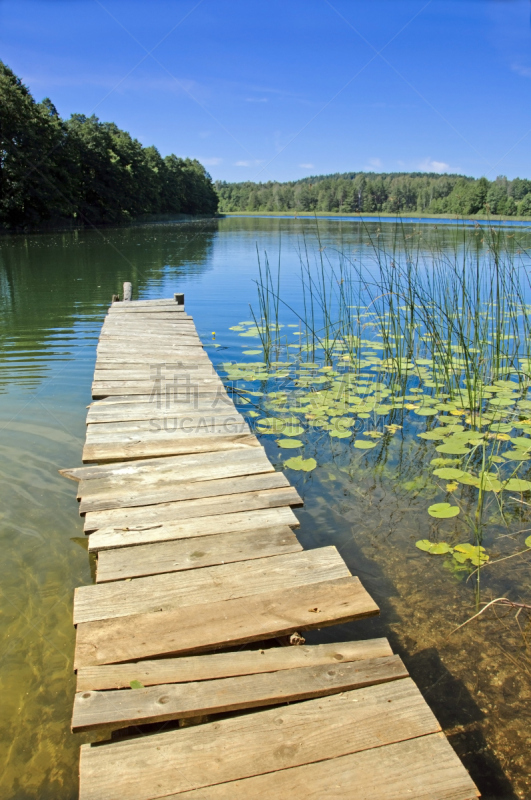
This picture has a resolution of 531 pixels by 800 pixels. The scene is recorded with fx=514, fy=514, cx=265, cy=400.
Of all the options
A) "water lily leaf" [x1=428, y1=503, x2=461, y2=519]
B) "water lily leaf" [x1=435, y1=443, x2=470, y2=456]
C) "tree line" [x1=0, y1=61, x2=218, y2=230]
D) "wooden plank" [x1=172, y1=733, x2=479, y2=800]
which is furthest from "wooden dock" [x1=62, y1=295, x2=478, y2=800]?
"tree line" [x1=0, y1=61, x2=218, y2=230]

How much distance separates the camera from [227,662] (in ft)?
4.26

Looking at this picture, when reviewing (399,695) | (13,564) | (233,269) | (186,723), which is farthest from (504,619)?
(233,269)

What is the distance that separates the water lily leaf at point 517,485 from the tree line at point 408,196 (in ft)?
6.29

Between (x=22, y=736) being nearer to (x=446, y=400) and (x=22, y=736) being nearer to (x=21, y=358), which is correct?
(x=446, y=400)

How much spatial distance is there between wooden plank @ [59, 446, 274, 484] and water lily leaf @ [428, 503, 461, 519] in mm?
823

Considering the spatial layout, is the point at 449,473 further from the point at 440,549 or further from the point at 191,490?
the point at 191,490

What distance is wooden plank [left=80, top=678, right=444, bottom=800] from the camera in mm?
1007

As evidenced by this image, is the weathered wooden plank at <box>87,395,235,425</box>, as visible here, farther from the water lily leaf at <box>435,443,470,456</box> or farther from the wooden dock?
the water lily leaf at <box>435,443,470,456</box>

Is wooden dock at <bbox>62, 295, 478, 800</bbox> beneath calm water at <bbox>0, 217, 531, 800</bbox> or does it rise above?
above

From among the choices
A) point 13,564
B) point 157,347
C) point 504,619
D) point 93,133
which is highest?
point 93,133

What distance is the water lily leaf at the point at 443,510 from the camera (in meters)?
2.41

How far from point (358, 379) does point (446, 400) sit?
0.76 m

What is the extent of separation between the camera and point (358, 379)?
4.34m

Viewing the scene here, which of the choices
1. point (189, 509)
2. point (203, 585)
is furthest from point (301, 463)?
point (203, 585)
